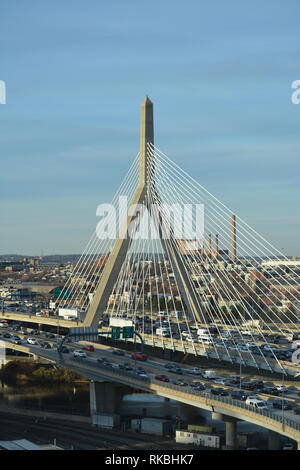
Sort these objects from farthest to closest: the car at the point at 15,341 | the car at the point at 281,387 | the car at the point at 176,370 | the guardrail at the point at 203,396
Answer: the car at the point at 15,341
the car at the point at 176,370
the car at the point at 281,387
the guardrail at the point at 203,396

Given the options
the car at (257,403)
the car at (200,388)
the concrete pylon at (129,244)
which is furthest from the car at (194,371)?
the car at (257,403)

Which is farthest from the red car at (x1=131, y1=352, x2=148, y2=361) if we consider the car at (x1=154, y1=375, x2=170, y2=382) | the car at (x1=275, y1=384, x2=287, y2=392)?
the car at (x1=275, y1=384, x2=287, y2=392)

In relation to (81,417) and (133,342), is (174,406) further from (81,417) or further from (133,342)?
(133,342)

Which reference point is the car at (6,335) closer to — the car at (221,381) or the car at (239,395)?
the car at (221,381)

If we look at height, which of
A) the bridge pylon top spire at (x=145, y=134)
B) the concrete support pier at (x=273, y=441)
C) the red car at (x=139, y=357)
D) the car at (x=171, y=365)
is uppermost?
the bridge pylon top spire at (x=145, y=134)

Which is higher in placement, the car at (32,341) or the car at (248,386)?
the car at (32,341)

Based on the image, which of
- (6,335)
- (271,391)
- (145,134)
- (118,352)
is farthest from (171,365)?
(6,335)

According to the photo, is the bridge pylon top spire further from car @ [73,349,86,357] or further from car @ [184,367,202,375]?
car @ [184,367,202,375]
